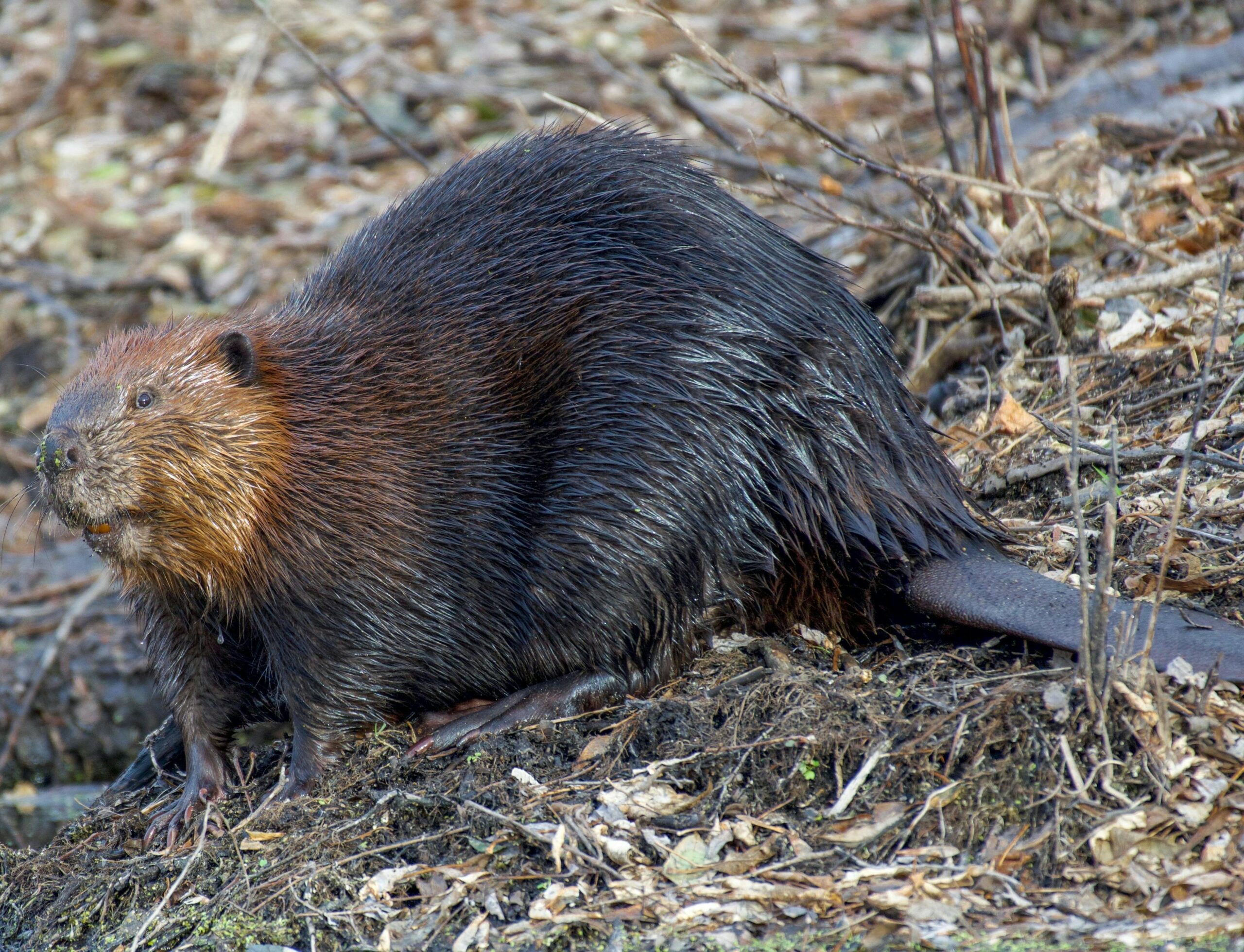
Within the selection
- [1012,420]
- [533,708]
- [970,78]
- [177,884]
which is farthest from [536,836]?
[970,78]

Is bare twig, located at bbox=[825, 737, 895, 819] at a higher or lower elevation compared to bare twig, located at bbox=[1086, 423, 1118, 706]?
lower

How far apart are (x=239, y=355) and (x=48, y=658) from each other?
2459 mm

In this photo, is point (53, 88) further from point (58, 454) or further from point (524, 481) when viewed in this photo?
point (524, 481)

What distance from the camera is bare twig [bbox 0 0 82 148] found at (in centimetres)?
793

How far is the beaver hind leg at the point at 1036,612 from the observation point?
2.79m

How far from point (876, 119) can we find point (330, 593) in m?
4.83

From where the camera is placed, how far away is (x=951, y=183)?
507 centimetres

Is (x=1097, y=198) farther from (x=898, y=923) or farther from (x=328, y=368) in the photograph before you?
(x=898, y=923)

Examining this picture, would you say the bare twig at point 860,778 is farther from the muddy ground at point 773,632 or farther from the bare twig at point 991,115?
the bare twig at point 991,115

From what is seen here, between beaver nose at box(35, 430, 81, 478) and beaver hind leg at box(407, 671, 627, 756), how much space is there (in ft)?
3.55

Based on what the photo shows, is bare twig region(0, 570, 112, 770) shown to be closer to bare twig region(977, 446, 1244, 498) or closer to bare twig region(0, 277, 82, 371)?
bare twig region(0, 277, 82, 371)

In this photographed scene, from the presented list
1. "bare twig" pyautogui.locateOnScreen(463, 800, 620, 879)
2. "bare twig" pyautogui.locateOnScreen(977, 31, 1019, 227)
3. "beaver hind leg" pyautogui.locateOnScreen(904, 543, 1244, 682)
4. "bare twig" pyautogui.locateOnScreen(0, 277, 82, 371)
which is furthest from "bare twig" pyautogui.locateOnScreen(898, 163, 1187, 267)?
"bare twig" pyautogui.locateOnScreen(0, 277, 82, 371)

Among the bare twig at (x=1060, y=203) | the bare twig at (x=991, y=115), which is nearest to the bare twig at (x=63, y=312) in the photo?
the bare twig at (x=1060, y=203)

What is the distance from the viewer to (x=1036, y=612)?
3.02 m
